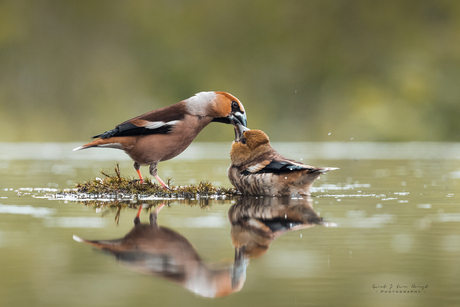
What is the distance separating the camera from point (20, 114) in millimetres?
64375

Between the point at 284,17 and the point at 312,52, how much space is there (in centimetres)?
715

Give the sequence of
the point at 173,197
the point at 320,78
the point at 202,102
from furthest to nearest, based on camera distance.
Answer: the point at 320,78
the point at 202,102
the point at 173,197

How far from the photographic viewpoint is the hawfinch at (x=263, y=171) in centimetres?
1079

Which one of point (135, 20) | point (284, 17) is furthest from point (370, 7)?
point (135, 20)

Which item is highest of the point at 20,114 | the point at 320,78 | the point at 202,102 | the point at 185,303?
the point at 320,78

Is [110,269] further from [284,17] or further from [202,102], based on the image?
[284,17]

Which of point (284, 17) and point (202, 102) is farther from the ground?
point (284, 17)

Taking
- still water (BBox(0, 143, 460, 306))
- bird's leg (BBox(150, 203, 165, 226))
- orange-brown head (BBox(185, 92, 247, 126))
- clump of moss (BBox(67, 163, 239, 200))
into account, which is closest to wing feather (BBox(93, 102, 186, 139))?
orange-brown head (BBox(185, 92, 247, 126))

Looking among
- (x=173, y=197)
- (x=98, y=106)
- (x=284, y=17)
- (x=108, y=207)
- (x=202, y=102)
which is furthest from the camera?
(x=284, y=17)

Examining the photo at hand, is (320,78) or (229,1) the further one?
(229,1)

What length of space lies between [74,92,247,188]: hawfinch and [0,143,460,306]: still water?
1.65 meters

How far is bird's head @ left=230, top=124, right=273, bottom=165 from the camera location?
11575 millimetres

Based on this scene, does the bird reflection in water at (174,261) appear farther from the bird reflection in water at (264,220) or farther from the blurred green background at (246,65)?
the blurred green background at (246,65)

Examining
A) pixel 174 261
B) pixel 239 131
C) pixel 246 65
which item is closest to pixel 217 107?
pixel 239 131
